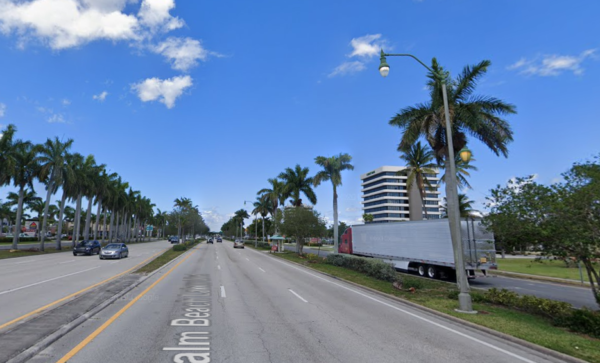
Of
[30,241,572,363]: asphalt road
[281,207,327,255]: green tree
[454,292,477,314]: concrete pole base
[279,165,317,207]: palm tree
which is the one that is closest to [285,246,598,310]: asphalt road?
[454,292,477,314]: concrete pole base

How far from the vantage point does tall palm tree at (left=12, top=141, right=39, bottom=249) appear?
35.0m

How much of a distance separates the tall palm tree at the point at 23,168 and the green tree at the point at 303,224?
1100 inches

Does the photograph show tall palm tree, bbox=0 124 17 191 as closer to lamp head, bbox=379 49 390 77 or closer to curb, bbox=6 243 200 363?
curb, bbox=6 243 200 363

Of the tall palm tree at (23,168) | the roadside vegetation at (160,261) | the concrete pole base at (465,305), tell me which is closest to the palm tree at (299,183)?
the roadside vegetation at (160,261)

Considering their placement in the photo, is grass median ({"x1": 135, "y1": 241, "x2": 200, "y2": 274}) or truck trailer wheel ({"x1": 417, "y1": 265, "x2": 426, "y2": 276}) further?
truck trailer wheel ({"x1": 417, "y1": 265, "x2": 426, "y2": 276})

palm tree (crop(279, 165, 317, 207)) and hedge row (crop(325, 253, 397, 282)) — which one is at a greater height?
palm tree (crop(279, 165, 317, 207))

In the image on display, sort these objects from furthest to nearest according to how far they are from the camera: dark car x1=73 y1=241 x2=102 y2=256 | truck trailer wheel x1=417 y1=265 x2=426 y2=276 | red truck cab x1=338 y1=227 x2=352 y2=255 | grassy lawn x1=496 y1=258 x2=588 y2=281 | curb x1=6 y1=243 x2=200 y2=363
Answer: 1. red truck cab x1=338 y1=227 x2=352 y2=255
2. dark car x1=73 y1=241 x2=102 y2=256
3. grassy lawn x1=496 y1=258 x2=588 y2=281
4. truck trailer wheel x1=417 y1=265 x2=426 y2=276
5. curb x1=6 y1=243 x2=200 y2=363

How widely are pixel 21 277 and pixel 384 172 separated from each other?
436 feet

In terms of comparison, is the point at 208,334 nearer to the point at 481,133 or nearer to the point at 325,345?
the point at 325,345

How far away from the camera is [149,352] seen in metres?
5.91

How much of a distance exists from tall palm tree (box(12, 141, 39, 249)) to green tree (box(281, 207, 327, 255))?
91.7 feet

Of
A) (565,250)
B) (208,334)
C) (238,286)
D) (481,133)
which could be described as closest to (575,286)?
(481,133)

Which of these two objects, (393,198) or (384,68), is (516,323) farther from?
(393,198)

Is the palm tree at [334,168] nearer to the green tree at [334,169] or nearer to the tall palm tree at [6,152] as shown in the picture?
the green tree at [334,169]
